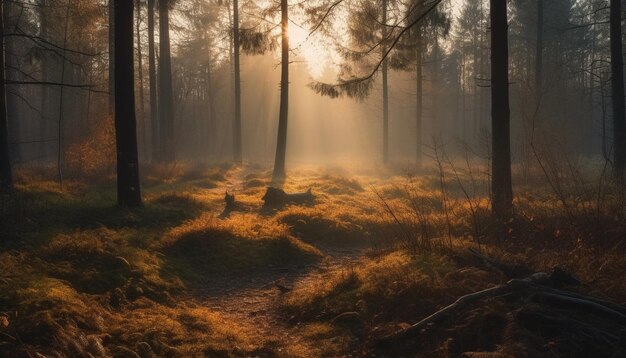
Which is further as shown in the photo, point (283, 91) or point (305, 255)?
point (283, 91)

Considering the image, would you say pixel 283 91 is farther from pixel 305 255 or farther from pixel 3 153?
pixel 305 255

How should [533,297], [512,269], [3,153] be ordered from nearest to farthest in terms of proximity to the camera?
1. [533,297]
2. [512,269]
3. [3,153]

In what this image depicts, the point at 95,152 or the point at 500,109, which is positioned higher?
the point at 500,109

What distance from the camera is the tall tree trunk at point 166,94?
2375 cm

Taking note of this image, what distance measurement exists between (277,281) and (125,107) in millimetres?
5857

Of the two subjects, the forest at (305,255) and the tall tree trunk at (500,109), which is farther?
the tall tree trunk at (500,109)

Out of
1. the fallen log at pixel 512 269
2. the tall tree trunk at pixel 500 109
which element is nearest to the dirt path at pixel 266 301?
the fallen log at pixel 512 269

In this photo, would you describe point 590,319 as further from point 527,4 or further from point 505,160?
point 527,4

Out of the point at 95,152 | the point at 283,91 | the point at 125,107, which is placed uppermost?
the point at 283,91

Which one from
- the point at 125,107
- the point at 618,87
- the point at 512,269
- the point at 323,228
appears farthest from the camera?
the point at 618,87

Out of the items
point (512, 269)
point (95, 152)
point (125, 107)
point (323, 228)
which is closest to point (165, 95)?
point (95, 152)

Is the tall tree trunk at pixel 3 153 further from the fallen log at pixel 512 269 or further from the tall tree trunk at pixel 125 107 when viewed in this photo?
the fallen log at pixel 512 269

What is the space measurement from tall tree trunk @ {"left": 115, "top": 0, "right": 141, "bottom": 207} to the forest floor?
0.69 meters

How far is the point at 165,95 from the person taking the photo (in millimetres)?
24734
